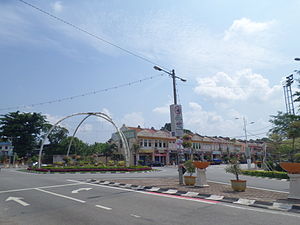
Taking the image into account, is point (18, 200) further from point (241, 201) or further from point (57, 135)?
point (57, 135)

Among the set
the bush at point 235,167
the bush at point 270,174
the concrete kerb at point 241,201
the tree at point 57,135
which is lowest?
the bush at point 270,174

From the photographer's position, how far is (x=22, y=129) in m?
59.7

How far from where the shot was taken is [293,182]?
32.2ft

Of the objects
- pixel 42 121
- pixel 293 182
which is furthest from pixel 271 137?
pixel 42 121

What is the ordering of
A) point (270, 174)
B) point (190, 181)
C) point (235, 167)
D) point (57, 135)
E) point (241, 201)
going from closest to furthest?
point (241, 201) → point (235, 167) → point (190, 181) → point (270, 174) → point (57, 135)

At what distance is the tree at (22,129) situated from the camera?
193 feet

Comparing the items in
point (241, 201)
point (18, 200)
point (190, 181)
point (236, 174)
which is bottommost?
point (241, 201)

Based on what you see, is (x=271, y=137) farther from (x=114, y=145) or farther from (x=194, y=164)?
(x=114, y=145)

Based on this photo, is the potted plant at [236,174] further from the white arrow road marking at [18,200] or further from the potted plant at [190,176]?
the white arrow road marking at [18,200]

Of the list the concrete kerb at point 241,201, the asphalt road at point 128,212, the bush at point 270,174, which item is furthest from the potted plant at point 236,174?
the bush at point 270,174

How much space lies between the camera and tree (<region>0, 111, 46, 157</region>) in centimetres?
5884

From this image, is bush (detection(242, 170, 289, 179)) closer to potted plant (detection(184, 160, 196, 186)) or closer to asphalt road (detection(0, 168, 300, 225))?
potted plant (detection(184, 160, 196, 186))

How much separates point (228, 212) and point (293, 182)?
3906mm

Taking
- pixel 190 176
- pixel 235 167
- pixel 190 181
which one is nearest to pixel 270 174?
pixel 190 176
